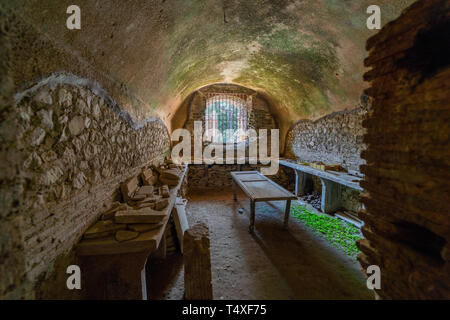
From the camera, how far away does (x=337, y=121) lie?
18.4ft

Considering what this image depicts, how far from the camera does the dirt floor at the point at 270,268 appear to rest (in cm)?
264

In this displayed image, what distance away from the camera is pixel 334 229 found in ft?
15.0

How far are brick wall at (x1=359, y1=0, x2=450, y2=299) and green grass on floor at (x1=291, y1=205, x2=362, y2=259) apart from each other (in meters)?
2.42

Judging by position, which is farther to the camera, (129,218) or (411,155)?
(129,218)

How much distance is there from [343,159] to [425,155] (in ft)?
15.2


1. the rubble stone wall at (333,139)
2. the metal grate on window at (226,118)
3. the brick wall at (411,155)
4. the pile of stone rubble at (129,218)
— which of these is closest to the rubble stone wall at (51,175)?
the pile of stone rubble at (129,218)

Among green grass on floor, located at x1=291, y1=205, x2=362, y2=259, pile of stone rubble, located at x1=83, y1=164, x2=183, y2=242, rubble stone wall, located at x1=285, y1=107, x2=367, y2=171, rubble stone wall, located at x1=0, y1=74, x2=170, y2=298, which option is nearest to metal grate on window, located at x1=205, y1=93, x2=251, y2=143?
rubble stone wall, located at x1=285, y1=107, x2=367, y2=171

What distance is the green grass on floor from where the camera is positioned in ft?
12.6

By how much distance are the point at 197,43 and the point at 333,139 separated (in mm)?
4666

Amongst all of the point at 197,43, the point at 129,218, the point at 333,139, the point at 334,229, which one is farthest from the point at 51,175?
the point at 333,139

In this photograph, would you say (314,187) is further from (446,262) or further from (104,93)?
(104,93)

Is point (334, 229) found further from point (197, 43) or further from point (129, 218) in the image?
point (197, 43)

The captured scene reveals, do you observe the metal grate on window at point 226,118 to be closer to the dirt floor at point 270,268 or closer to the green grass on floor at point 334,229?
the green grass on floor at point 334,229

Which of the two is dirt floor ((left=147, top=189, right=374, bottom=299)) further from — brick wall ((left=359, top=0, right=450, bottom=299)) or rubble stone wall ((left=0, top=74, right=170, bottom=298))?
rubble stone wall ((left=0, top=74, right=170, bottom=298))
